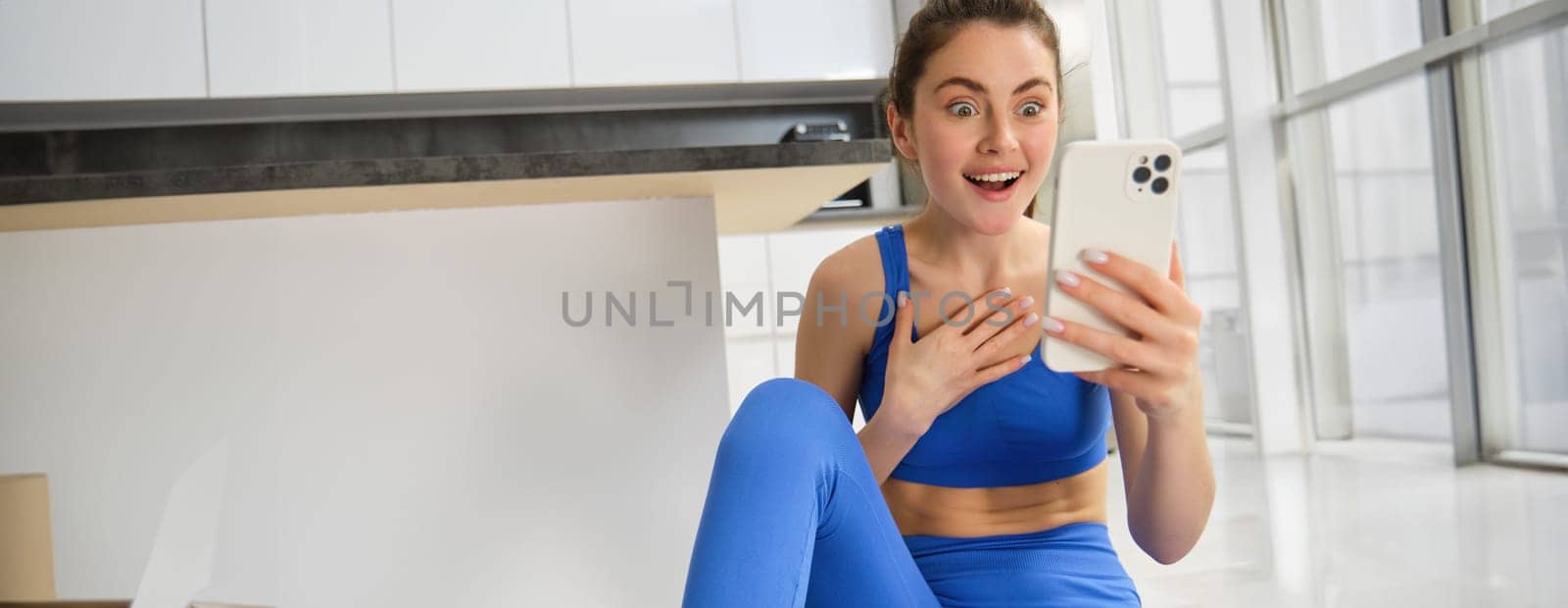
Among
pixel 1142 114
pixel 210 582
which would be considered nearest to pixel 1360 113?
pixel 1142 114

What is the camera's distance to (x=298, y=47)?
3891mm

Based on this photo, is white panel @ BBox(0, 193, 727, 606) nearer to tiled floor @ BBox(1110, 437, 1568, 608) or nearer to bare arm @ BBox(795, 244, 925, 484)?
bare arm @ BBox(795, 244, 925, 484)

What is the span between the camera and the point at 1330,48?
428 centimetres

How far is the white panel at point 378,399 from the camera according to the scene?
1226 millimetres

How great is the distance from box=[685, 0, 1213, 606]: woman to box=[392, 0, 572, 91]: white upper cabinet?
3.09 m

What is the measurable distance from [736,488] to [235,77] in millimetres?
3712

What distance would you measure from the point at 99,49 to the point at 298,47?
24.4 inches

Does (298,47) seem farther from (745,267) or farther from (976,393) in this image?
(976,393)

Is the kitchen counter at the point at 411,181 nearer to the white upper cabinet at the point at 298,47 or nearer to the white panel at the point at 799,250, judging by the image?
the white upper cabinet at the point at 298,47

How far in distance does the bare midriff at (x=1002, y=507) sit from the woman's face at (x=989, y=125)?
260 mm

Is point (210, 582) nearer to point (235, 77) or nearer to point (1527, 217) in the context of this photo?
point (235, 77)

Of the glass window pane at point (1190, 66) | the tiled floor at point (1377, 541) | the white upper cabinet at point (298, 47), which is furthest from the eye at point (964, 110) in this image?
the glass window pane at point (1190, 66)

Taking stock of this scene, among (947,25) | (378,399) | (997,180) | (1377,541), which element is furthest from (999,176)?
(1377,541)

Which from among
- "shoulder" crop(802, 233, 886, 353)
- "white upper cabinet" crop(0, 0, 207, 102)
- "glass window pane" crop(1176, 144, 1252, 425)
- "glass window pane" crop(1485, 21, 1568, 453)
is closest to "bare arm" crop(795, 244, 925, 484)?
"shoulder" crop(802, 233, 886, 353)
